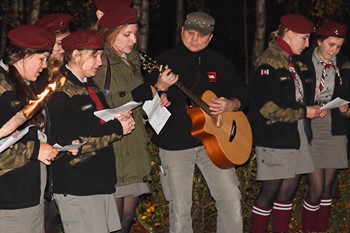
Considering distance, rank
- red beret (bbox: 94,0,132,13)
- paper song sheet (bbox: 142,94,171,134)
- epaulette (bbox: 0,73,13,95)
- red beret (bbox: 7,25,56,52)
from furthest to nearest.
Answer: red beret (bbox: 94,0,132,13) → paper song sheet (bbox: 142,94,171,134) → red beret (bbox: 7,25,56,52) → epaulette (bbox: 0,73,13,95)

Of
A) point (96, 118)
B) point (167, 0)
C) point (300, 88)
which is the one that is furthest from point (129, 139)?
point (167, 0)

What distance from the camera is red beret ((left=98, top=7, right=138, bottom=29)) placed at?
20.6 feet

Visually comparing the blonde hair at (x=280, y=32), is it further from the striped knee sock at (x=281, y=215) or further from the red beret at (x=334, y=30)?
the striped knee sock at (x=281, y=215)

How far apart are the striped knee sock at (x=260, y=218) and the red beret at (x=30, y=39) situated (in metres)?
3.19

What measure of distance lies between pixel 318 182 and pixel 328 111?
719mm

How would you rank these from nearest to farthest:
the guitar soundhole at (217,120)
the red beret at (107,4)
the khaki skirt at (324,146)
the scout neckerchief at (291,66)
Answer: the red beret at (107,4), the guitar soundhole at (217,120), the scout neckerchief at (291,66), the khaki skirt at (324,146)

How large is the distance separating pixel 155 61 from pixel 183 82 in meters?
0.42

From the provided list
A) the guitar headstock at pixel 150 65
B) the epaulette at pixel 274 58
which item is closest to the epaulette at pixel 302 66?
the epaulette at pixel 274 58

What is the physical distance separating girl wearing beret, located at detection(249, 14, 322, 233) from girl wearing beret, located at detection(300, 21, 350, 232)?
338 mm

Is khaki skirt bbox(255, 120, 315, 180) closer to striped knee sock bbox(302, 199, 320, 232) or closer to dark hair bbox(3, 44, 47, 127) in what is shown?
striped knee sock bbox(302, 199, 320, 232)

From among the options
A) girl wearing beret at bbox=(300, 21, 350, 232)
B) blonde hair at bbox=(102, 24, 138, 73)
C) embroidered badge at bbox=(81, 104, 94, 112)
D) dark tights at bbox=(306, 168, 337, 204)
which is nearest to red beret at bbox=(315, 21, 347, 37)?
girl wearing beret at bbox=(300, 21, 350, 232)

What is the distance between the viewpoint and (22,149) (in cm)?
528

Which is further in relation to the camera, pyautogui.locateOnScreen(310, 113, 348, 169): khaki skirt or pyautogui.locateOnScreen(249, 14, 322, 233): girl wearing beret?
pyautogui.locateOnScreen(310, 113, 348, 169): khaki skirt

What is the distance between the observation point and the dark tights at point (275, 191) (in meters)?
7.77
